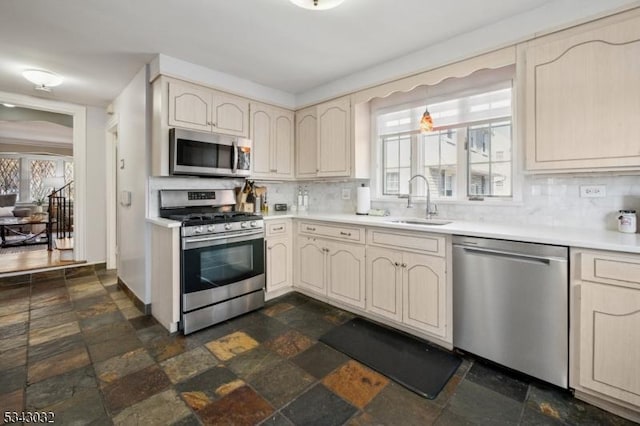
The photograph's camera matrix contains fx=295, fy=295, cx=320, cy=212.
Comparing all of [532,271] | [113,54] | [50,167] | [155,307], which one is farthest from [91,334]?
[50,167]

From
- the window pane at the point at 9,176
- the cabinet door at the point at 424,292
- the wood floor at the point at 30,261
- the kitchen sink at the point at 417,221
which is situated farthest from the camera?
the window pane at the point at 9,176

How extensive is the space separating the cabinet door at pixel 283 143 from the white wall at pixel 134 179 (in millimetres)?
1361

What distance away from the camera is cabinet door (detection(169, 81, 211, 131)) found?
2.67 metres

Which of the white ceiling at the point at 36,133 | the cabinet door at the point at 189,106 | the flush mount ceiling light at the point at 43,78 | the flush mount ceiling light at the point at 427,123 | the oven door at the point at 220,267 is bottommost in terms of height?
the oven door at the point at 220,267

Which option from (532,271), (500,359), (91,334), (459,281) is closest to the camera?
(532,271)

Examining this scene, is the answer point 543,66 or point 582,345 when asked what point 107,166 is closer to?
point 543,66

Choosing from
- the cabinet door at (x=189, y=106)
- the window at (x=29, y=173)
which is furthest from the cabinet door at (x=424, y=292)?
the window at (x=29, y=173)

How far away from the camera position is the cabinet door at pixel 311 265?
9.99ft

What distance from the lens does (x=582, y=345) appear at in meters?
1.62

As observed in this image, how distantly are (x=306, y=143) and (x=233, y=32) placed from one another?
5.05 ft

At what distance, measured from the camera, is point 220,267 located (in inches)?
105

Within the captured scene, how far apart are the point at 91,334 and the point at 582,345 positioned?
344 centimetres

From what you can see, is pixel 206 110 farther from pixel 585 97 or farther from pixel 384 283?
pixel 585 97

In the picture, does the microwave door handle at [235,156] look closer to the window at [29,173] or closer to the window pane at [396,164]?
the window pane at [396,164]
